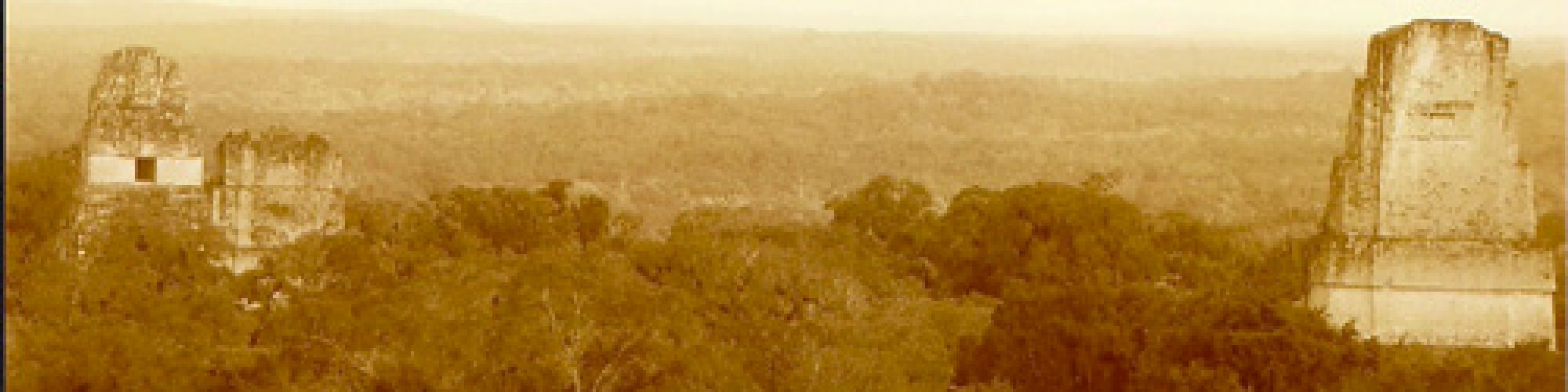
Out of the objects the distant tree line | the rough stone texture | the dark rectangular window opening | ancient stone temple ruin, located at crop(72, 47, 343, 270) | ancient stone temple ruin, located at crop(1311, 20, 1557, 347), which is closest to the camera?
the distant tree line

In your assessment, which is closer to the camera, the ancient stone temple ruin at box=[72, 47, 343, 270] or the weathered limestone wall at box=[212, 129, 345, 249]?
the ancient stone temple ruin at box=[72, 47, 343, 270]

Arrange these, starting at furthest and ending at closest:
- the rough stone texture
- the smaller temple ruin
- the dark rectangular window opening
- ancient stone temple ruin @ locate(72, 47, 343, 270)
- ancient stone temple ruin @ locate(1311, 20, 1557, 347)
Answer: the smaller temple ruin
the dark rectangular window opening
ancient stone temple ruin @ locate(72, 47, 343, 270)
the rough stone texture
ancient stone temple ruin @ locate(1311, 20, 1557, 347)

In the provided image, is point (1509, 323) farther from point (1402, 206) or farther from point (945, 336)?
point (945, 336)

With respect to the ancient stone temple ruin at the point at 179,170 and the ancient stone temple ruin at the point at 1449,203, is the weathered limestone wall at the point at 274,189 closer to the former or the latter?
the ancient stone temple ruin at the point at 179,170

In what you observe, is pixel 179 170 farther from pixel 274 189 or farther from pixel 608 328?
pixel 608 328

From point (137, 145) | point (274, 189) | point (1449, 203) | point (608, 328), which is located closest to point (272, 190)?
point (274, 189)

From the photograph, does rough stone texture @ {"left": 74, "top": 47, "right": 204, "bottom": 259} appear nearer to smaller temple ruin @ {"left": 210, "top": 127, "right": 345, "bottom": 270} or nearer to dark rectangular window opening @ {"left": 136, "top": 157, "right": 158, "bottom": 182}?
dark rectangular window opening @ {"left": 136, "top": 157, "right": 158, "bottom": 182}

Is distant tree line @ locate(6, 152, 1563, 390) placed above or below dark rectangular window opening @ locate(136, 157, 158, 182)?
below

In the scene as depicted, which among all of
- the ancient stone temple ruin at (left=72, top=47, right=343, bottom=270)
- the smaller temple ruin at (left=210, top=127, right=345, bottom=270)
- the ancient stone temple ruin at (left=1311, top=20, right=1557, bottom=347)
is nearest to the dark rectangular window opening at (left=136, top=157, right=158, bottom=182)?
the ancient stone temple ruin at (left=72, top=47, right=343, bottom=270)
